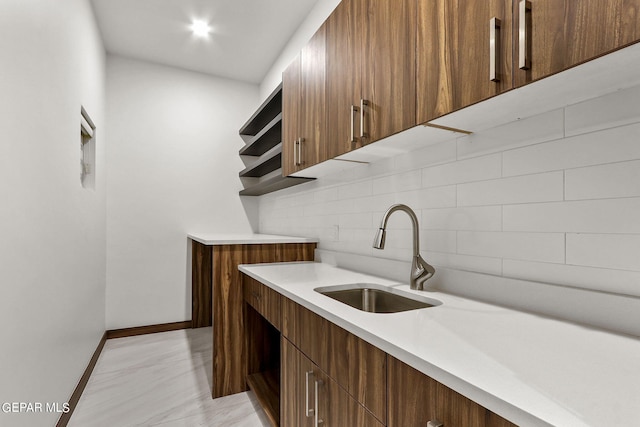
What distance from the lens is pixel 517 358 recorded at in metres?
0.64

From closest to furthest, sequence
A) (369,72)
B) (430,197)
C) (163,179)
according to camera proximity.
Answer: (369,72), (430,197), (163,179)

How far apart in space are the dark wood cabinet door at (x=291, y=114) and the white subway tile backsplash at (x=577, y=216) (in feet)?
4.27

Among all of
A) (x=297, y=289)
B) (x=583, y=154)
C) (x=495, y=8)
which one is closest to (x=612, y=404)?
(x=583, y=154)

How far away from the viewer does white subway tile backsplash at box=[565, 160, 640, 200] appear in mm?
798

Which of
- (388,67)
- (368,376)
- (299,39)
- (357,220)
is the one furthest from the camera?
(299,39)

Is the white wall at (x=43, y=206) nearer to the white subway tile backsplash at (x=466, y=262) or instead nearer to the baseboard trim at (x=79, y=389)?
the baseboard trim at (x=79, y=389)

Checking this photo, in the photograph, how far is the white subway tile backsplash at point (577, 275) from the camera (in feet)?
2.64

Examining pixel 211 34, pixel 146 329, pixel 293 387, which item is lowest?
pixel 146 329

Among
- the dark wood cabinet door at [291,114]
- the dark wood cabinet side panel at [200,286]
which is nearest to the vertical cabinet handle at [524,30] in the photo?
the dark wood cabinet door at [291,114]

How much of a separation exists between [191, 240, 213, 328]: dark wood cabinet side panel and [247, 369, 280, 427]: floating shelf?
1.54m

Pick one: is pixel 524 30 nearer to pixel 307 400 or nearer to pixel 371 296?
pixel 371 296

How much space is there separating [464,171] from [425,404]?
890mm

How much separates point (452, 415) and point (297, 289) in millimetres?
786

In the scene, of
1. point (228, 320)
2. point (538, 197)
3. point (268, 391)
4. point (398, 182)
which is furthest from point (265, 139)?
point (538, 197)
